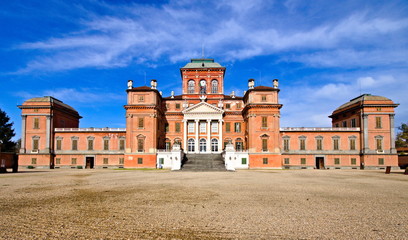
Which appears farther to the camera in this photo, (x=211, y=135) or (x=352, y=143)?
(x=211, y=135)

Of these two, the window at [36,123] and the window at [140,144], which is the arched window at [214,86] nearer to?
the window at [140,144]

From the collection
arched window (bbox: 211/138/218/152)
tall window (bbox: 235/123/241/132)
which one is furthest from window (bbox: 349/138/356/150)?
arched window (bbox: 211/138/218/152)

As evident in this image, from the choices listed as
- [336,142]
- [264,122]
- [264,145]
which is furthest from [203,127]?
[336,142]

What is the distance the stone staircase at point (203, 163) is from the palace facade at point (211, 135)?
1921mm

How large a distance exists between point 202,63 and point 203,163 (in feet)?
83.3

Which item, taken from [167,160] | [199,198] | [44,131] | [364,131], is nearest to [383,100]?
[364,131]

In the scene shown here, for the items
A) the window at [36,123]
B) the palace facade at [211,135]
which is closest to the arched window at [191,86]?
the palace facade at [211,135]

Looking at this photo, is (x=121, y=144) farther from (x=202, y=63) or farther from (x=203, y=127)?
(x=202, y=63)

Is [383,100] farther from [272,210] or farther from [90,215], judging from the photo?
[90,215]

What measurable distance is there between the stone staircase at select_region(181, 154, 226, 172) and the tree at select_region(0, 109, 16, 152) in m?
45.8

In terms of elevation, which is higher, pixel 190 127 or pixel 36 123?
pixel 36 123

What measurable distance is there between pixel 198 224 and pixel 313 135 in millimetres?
46020

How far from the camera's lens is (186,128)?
52156 millimetres

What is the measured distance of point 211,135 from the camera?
5241 cm
